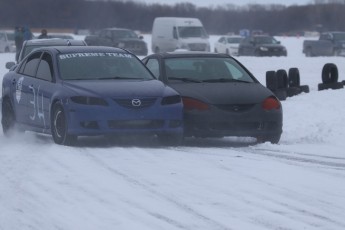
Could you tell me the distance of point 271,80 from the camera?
1858 centimetres

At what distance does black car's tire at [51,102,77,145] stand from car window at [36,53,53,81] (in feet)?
2.48

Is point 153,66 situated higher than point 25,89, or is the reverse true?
point 153,66

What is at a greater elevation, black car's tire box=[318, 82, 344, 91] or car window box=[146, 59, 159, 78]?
car window box=[146, 59, 159, 78]

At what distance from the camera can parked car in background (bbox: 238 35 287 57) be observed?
2012 inches

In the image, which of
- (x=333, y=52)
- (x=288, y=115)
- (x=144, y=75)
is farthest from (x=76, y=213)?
(x=333, y=52)

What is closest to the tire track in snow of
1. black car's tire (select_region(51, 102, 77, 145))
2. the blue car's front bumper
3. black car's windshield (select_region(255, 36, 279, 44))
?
the blue car's front bumper

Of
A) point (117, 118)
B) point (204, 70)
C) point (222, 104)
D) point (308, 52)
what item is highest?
point (204, 70)

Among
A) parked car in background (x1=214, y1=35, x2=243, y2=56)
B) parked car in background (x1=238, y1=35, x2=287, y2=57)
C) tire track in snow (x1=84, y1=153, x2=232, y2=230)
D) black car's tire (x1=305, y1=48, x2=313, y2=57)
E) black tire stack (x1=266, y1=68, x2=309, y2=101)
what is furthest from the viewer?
parked car in background (x1=214, y1=35, x2=243, y2=56)

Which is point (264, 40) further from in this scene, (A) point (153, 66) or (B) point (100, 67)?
(B) point (100, 67)

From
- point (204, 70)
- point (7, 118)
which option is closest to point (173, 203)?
point (204, 70)

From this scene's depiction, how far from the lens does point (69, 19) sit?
87.6 metres

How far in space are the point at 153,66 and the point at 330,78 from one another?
759 centimetres

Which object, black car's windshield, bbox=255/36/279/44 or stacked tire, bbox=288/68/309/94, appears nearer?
stacked tire, bbox=288/68/309/94

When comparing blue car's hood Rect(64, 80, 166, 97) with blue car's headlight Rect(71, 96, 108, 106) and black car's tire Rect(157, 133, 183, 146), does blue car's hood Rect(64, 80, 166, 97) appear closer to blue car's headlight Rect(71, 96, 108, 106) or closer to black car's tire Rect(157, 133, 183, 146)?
blue car's headlight Rect(71, 96, 108, 106)
